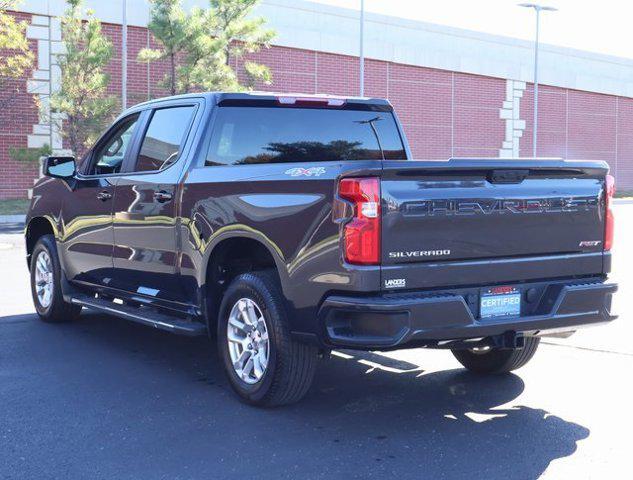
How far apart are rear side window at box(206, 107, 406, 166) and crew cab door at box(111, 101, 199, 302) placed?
291 millimetres

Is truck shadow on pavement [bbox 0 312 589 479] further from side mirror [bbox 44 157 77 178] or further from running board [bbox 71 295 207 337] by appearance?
side mirror [bbox 44 157 77 178]

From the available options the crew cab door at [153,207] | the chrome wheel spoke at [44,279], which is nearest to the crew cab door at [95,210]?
the crew cab door at [153,207]

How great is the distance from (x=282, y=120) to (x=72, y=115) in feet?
64.7

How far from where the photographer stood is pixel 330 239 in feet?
15.9

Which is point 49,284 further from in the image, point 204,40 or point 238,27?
point 238,27

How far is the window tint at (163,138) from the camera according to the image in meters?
6.47

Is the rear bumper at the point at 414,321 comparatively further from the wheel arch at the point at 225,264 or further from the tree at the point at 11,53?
the tree at the point at 11,53

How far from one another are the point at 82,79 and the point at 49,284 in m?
18.0

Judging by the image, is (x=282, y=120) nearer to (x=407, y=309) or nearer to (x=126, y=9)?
(x=407, y=309)

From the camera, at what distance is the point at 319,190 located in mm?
4902

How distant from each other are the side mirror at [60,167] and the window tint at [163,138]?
1068mm

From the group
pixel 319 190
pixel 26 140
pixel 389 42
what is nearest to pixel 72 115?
pixel 26 140

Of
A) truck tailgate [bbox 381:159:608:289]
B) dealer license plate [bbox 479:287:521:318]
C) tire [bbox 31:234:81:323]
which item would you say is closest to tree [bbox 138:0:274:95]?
tire [bbox 31:234:81:323]

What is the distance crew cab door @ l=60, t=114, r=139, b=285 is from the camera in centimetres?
717
